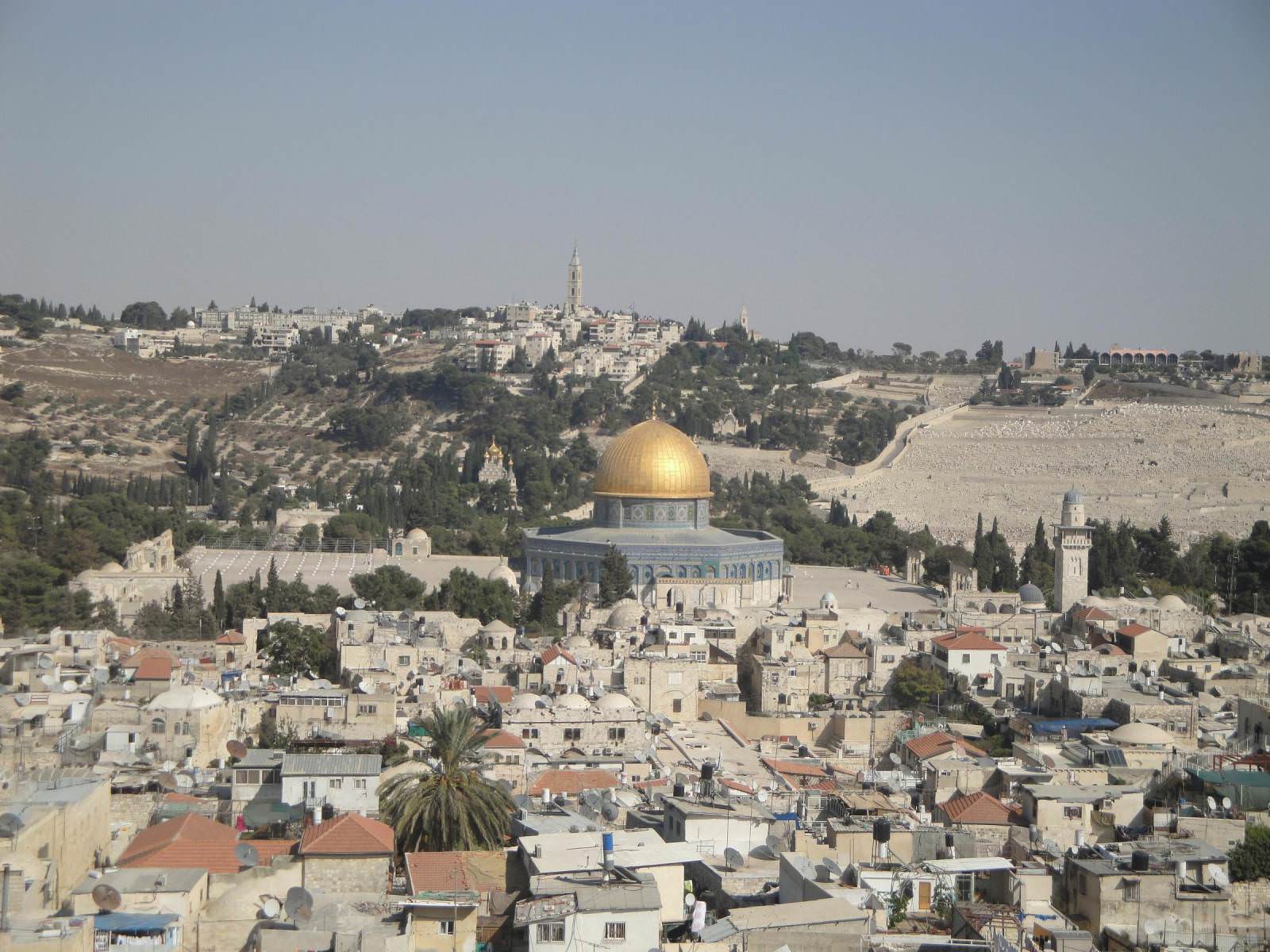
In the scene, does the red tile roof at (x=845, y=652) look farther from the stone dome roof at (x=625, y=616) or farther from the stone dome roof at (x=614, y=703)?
the stone dome roof at (x=614, y=703)

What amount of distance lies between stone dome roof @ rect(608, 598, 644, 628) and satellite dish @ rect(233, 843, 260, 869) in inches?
560

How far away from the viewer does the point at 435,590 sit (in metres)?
30.0

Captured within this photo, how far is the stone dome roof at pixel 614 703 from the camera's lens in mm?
19422

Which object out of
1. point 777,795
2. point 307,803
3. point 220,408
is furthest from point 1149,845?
point 220,408

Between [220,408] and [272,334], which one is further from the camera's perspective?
[272,334]

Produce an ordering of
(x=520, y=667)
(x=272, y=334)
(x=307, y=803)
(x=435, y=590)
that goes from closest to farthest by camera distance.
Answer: (x=307, y=803) < (x=520, y=667) < (x=435, y=590) < (x=272, y=334)

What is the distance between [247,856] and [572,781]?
190 inches

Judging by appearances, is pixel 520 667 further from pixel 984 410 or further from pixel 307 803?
pixel 984 410

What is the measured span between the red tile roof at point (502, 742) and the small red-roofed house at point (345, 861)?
15.5 ft

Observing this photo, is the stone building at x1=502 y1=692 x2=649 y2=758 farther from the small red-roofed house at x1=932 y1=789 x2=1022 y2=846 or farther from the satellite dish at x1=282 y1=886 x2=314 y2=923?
the satellite dish at x1=282 y1=886 x2=314 y2=923

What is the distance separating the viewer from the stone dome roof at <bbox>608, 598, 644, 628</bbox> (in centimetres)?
2620

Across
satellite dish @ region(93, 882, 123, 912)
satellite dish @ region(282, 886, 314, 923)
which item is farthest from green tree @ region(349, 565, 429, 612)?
satellite dish @ region(93, 882, 123, 912)

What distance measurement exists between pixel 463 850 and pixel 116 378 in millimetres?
56786

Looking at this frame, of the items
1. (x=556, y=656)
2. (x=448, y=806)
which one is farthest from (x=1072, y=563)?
(x=448, y=806)
